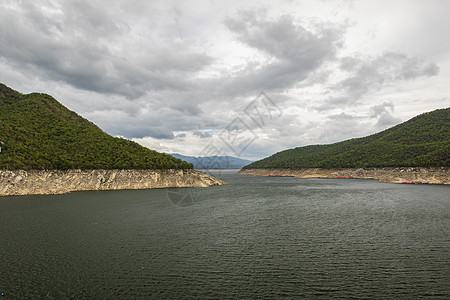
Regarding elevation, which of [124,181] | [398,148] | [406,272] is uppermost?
[398,148]

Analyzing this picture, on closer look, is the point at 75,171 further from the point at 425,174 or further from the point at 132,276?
the point at 425,174

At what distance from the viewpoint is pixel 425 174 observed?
9631 centimetres

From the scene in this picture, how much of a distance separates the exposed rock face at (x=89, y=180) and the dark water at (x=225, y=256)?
2737cm

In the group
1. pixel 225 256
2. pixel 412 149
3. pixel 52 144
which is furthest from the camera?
pixel 412 149

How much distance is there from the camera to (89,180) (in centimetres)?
7025

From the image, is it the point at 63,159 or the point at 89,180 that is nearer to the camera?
the point at 63,159

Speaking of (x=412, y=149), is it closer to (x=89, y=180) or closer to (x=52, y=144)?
(x=89, y=180)

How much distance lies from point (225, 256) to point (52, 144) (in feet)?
265

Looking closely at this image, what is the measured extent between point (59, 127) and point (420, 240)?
107508 mm

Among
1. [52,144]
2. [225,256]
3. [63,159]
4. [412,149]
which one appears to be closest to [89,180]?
[63,159]

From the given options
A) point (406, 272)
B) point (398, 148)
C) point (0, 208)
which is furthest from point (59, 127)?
point (398, 148)

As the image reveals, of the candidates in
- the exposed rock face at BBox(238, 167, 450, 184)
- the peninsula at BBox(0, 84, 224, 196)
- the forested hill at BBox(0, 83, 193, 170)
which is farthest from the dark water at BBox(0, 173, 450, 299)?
the exposed rock face at BBox(238, 167, 450, 184)

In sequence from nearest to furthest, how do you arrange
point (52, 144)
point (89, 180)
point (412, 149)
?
1. point (89, 180)
2. point (52, 144)
3. point (412, 149)

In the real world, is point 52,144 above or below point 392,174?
above
